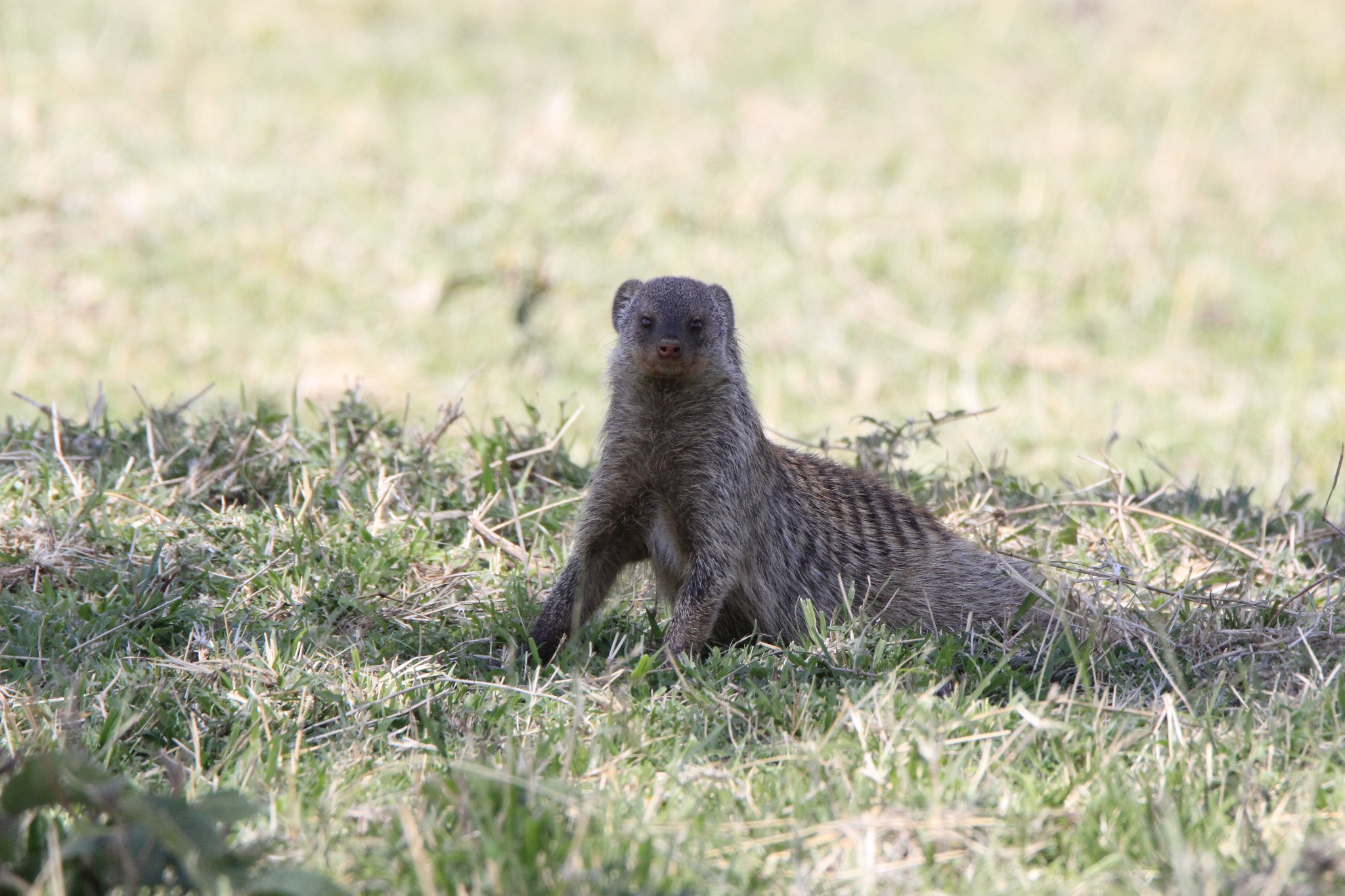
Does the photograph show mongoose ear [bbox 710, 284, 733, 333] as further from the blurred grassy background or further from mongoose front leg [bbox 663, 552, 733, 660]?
the blurred grassy background

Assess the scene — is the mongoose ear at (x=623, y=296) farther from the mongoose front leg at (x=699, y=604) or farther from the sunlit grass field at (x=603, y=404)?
the mongoose front leg at (x=699, y=604)

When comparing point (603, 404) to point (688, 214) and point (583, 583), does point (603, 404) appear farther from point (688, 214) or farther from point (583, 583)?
point (583, 583)

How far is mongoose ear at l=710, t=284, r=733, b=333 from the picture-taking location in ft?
11.7

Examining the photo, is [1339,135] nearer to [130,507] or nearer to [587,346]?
[587,346]

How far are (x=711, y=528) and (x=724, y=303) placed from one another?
2.30 ft

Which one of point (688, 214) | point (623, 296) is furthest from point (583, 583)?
point (688, 214)

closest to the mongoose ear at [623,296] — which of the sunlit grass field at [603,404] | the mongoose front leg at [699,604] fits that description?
the sunlit grass field at [603,404]

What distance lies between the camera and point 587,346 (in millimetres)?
7406

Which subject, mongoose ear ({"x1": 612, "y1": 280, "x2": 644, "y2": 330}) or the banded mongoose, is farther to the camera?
mongoose ear ({"x1": 612, "y1": 280, "x2": 644, "y2": 330})

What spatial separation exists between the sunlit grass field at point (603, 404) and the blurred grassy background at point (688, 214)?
1.6 inches

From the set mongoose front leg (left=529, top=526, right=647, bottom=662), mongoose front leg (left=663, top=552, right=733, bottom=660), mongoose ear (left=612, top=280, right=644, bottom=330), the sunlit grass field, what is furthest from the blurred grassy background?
mongoose front leg (left=663, top=552, right=733, bottom=660)

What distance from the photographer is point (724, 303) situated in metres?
3.62

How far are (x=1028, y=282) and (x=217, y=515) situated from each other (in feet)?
19.4

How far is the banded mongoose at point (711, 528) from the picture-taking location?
10.5 ft
